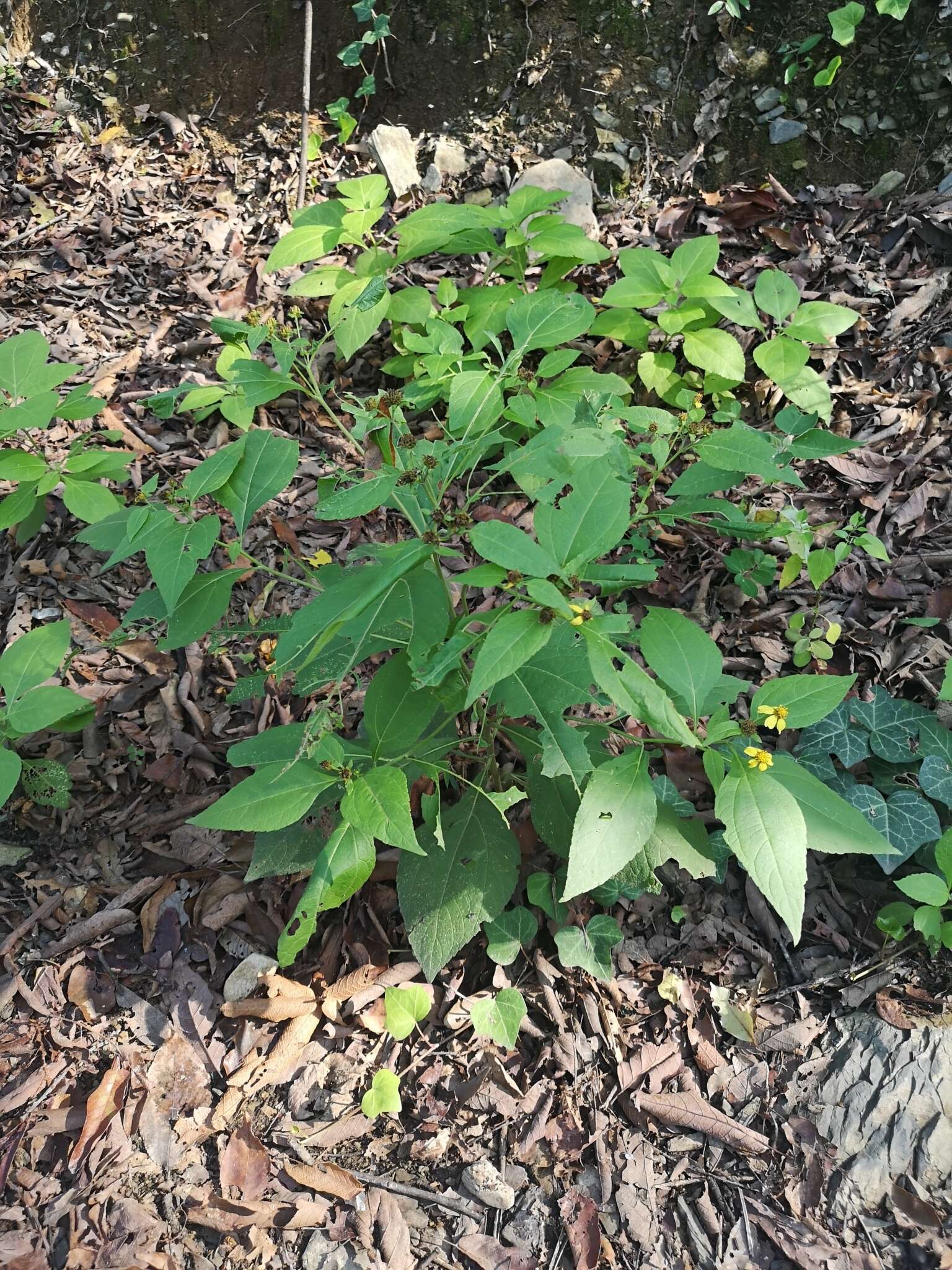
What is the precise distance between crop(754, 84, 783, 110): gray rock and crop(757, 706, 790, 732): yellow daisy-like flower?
3.43m

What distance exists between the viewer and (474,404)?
2232 mm

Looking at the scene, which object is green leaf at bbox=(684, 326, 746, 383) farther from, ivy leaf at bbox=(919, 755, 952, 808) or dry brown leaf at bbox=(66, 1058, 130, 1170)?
dry brown leaf at bbox=(66, 1058, 130, 1170)

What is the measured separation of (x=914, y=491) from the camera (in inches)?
130

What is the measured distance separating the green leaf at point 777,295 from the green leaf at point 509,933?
230 cm

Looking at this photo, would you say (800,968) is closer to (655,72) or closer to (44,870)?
(44,870)

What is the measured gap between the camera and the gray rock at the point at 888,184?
3902 mm

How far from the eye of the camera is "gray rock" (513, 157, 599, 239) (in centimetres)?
394

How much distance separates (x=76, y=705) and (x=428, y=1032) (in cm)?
144

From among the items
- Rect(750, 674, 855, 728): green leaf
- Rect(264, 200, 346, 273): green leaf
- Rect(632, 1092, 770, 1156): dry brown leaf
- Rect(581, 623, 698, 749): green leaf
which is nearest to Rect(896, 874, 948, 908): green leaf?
Rect(750, 674, 855, 728): green leaf

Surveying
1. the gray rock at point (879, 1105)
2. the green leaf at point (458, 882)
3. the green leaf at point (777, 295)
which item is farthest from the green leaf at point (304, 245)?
the gray rock at point (879, 1105)

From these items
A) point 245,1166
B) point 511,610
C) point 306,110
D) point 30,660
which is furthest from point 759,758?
point 306,110

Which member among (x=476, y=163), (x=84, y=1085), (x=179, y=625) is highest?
(x=476, y=163)

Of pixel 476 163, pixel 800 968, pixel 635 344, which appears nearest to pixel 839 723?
pixel 800 968

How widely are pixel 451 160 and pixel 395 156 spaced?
284 millimetres
